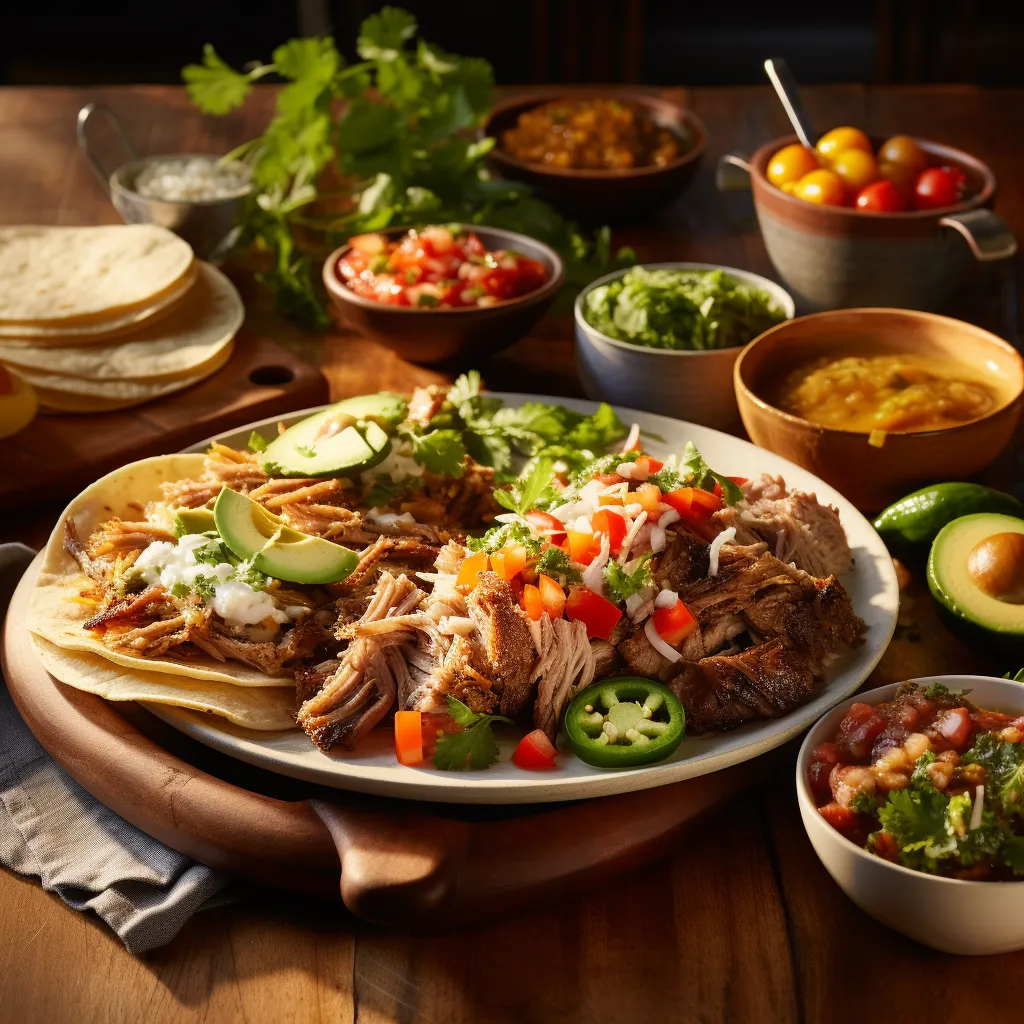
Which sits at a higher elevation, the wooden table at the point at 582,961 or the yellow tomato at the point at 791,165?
the yellow tomato at the point at 791,165

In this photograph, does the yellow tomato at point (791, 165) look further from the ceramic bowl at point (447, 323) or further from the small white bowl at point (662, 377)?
the ceramic bowl at point (447, 323)

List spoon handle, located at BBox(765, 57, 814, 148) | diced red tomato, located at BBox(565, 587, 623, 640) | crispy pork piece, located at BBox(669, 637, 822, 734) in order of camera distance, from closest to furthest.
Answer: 1. crispy pork piece, located at BBox(669, 637, 822, 734)
2. diced red tomato, located at BBox(565, 587, 623, 640)
3. spoon handle, located at BBox(765, 57, 814, 148)

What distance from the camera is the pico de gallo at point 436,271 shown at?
490 cm

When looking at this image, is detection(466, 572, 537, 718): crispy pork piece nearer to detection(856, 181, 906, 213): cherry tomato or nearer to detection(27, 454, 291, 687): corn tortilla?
detection(27, 454, 291, 687): corn tortilla

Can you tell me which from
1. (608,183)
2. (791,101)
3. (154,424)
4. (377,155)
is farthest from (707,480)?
(377,155)

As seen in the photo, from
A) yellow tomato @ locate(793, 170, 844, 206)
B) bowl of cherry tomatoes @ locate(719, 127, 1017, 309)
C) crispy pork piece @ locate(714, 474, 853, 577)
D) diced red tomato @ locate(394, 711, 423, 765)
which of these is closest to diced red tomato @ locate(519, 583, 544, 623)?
diced red tomato @ locate(394, 711, 423, 765)

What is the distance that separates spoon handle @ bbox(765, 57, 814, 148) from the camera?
5.39 meters

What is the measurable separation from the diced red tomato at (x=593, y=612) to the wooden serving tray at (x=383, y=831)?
1.36ft

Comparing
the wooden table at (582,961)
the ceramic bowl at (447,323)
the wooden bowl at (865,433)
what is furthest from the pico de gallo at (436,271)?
the wooden table at (582,961)

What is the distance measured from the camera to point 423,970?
9.12ft

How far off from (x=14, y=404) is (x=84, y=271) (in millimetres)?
1077

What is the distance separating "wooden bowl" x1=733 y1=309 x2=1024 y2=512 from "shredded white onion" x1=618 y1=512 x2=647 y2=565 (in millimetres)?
843

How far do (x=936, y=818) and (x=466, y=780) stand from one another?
0.97 meters

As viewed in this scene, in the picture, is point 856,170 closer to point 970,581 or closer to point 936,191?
point 936,191
